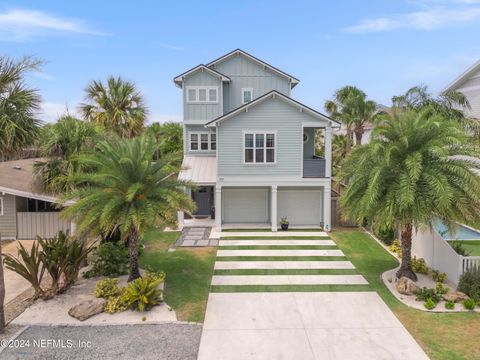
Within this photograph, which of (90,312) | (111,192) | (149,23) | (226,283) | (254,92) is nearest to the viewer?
(90,312)

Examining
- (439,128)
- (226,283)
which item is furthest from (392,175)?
(226,283)

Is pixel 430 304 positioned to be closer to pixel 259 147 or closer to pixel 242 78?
pixel 259 147

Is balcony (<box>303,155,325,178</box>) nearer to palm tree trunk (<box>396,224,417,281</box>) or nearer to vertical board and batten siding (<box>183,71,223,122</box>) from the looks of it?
vertical board and batten siding (<box>183,71,223,122</box>)

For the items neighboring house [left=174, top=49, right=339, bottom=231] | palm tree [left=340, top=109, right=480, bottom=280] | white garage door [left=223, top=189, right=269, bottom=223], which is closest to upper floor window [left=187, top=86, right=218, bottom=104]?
neighboring house [left=174, top=49, right=339, bottom=231]

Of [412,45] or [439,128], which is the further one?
[412,45]

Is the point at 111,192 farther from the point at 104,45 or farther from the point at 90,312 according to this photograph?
the point at 104,45
